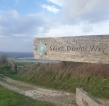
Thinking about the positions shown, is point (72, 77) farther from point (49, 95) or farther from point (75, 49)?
point (49, 95)

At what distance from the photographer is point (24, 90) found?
18047 millimetres

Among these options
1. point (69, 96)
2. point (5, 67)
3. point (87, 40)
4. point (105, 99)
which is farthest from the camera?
point (5, 67)

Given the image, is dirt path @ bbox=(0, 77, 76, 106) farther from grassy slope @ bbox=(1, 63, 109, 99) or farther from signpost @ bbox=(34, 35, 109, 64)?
signpost @ bbox=(34, 35, 109, 64)

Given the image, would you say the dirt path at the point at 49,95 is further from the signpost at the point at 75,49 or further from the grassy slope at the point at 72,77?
the signpost at the point at 75,49

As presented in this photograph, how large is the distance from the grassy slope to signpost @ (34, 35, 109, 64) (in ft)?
1.92

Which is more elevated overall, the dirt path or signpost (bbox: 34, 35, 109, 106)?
signpost (bbox: 34, 35, 109, 106)

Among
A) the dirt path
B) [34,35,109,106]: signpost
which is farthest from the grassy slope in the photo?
the dirt path

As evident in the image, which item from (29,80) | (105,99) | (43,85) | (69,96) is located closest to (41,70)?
(29,80)

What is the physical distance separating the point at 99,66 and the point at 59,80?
10.8 ft

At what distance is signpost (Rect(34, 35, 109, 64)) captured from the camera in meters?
18.5

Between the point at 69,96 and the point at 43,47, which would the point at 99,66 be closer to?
the point at 69,96

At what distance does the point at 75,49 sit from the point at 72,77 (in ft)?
6.60

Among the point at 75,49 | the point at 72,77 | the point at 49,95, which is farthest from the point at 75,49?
the point at 49,95

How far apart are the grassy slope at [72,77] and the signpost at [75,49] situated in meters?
0.59
